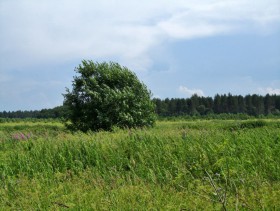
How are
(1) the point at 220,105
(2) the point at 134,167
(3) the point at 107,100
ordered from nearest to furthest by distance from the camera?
(2) the point at 134,167 < (3) the point at 107,100 < (1) the point at 220,105

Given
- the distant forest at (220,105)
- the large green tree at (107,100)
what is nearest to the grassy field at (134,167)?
the large green tree at (107,100)

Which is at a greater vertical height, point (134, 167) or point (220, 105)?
point (220, 105)

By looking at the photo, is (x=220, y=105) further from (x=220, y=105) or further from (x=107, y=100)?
(x=107, y=100)

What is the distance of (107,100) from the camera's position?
2664 cm

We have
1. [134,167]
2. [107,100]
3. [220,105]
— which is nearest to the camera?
[134,167]

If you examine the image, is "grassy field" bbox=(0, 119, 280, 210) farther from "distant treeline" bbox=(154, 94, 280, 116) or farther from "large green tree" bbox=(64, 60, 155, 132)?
"distant treeline" bbox=(154, 94, 280, 116)

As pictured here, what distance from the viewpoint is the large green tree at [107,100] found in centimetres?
2661

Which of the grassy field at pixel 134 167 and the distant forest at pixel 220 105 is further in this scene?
the distant forest at pixel 220 105

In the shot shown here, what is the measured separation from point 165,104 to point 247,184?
95.0m

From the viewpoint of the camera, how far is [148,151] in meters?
10.9

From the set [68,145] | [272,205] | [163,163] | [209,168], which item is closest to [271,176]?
[209,168]

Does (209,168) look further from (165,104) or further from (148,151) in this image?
(165,104)

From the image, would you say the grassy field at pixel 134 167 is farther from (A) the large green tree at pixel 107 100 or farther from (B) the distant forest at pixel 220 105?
(B) the distant forest at pixel 220 105

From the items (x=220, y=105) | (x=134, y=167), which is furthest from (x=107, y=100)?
(x=220, y=105)
